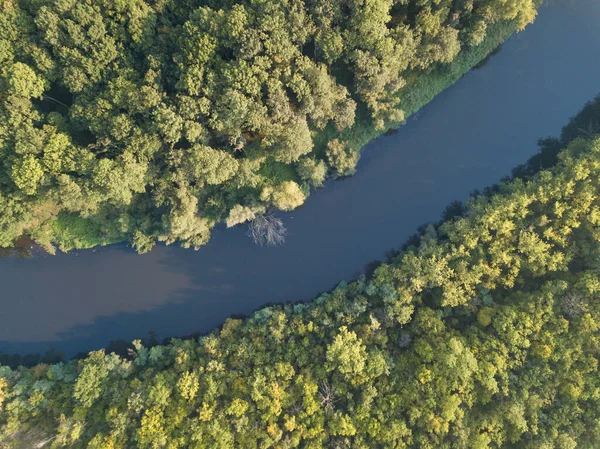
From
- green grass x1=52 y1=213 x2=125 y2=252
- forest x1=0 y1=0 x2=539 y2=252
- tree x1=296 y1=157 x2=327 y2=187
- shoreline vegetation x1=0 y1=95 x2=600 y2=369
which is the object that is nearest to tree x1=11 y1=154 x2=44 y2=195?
forest x1=0 y1=0 x2=539 y2=252

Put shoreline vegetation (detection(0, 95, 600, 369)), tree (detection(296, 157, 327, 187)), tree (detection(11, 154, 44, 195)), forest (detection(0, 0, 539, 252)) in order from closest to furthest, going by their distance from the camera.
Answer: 1. forest (detection(0, 0, 539, 252))
2. tree (detection(11, 154, 44, 195))
3. tree (detection(296, 157, 327, 187))
4. shoreline vegetation (detection(0, 95, 600, 369))

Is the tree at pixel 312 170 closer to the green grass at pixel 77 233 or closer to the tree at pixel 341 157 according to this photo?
the tree at pixel 341 157

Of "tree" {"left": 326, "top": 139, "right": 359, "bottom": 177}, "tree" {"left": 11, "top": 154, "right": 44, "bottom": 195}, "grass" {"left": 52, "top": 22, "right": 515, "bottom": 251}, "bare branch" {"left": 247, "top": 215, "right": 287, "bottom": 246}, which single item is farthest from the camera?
"bare branch" {"left": 247, "top": 215, "right": 287, "bottom": 246}

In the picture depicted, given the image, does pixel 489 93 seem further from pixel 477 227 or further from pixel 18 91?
pixel 18 91

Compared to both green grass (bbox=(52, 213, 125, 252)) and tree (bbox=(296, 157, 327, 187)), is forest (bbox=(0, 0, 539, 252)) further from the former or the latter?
green grass (bbox=(52, 213, 125, 252))

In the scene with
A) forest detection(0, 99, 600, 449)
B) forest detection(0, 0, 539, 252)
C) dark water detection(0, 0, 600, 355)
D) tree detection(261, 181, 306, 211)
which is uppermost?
forest detection(0, 0, 539, 252)

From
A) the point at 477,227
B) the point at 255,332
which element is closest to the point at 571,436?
the point at 477,227

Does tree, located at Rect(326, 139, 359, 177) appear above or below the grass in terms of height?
below

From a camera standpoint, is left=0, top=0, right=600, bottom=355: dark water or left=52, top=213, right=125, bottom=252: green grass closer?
left=52, top=213, right=125, bottom=252: green grass
